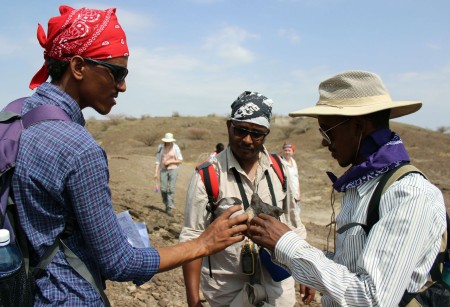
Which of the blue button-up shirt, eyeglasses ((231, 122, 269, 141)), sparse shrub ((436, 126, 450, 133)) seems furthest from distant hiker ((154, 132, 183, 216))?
sparse shrub ((436, 126, 450, 133))

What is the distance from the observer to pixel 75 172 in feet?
5.85

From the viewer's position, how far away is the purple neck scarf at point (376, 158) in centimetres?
210

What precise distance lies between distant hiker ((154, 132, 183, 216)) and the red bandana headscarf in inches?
369

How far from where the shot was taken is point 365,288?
6.06ft

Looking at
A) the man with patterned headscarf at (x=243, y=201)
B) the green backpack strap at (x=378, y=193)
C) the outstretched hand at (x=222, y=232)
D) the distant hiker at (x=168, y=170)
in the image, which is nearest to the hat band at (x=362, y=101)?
the green backpack strap at (x=378, y=193)

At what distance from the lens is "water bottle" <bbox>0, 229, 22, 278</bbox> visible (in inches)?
66.1

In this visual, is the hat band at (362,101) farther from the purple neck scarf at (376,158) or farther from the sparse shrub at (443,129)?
the sparse shrub at (443,129)

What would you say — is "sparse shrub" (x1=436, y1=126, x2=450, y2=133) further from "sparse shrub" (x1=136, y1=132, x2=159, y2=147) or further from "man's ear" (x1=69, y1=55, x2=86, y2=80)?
"man's ear" (x1=69, y1=55, x2=86, y2=80)

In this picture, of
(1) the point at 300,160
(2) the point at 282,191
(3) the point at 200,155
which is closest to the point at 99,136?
(3) the point at 200,155

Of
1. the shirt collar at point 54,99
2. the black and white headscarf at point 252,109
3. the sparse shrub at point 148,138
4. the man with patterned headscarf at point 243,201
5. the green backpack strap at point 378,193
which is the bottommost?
the sparse shrub at point 148,138

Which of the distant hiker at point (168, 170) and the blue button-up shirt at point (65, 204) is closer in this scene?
the blue button-up shirt at point (65, 204)

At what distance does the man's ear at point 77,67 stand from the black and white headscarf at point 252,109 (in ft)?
4.91

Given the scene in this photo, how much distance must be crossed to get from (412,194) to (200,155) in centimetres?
2433

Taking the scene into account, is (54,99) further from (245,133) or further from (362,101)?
(245,133)
